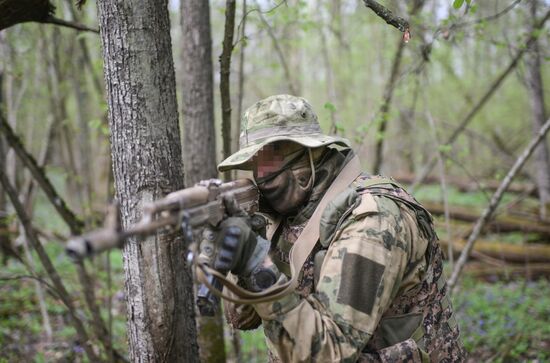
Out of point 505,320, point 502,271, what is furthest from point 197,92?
point 502,271

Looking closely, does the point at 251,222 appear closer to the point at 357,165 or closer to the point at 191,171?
the point at 357,165

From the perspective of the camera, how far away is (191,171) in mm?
4098

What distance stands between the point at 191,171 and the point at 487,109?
17161 mm

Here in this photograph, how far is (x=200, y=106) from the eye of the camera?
3994 millimetres

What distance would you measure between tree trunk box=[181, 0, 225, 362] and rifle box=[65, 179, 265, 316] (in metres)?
1.94

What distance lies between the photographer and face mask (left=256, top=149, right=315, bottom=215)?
7.57ft

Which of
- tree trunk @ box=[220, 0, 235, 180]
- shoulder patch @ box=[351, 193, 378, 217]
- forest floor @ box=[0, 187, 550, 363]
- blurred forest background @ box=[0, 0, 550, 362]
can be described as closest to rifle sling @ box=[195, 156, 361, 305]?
shoulder patch @ box=[351, 193, 378, 217]

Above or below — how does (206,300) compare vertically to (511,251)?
above

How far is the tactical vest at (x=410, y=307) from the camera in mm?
2076

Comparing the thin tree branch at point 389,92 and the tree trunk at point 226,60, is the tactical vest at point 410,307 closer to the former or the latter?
the tree trunk at point 226,60

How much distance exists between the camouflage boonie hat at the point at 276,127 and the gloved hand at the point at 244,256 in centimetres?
43

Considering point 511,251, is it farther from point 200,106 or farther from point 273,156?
point 273,156

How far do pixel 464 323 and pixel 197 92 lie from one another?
447cm

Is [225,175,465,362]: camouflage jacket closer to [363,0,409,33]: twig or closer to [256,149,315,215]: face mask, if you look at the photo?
[256,149,315,215]: face mask
